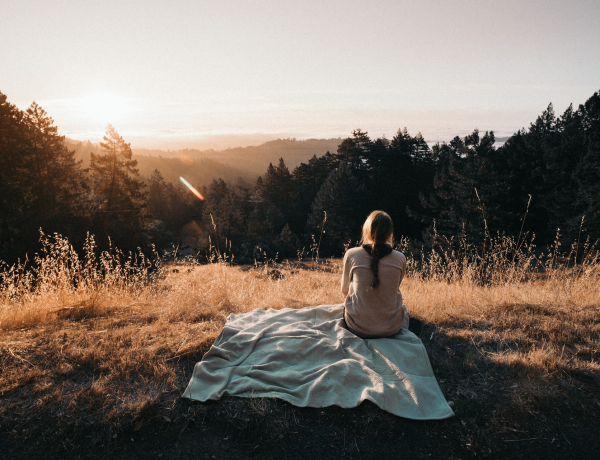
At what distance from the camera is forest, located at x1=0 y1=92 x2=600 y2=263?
57.1 feet

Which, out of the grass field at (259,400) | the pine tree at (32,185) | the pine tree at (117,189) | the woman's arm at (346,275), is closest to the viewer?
the grass field at (259,400)

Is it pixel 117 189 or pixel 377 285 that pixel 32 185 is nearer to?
pixel 117 189

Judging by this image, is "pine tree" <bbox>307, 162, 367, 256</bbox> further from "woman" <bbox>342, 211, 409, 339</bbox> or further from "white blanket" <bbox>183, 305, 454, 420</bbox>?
"white blanket" <bbox>183, 305, 454, 420</bbox>

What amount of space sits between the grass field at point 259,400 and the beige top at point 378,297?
604 millimetres

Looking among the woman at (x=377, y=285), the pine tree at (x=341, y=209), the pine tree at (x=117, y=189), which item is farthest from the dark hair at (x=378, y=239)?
the pine tree at (x=341, y=209)

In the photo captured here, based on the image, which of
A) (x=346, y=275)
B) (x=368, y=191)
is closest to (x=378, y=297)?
(x=346, y=275)

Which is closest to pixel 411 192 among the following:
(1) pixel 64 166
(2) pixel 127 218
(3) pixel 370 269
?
(2) pixel 127 218

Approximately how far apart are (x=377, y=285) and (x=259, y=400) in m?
1.57

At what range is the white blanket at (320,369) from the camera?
2598 millimetres

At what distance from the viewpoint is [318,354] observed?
321cm

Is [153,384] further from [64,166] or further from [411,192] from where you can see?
[411,192]

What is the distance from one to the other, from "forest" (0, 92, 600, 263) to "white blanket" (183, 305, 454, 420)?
2.69 meters

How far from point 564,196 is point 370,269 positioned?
1006 inches

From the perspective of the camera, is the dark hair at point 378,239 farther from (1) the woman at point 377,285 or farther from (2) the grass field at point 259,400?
(2) the grass field at point 259,400
